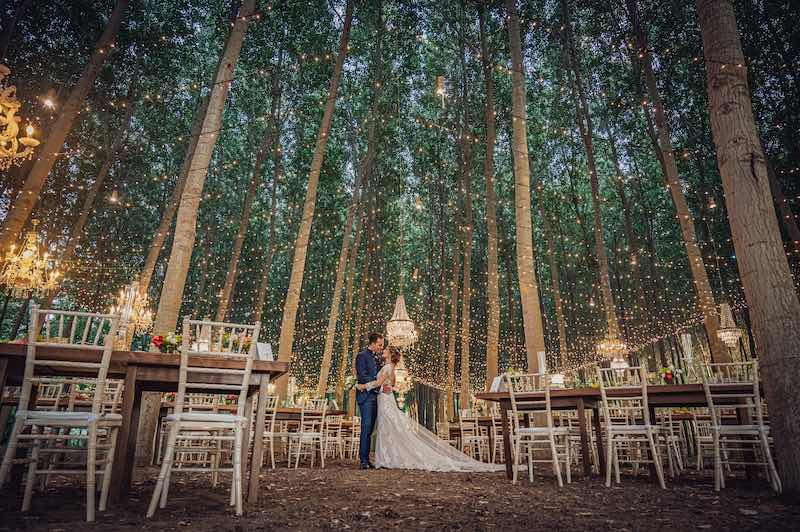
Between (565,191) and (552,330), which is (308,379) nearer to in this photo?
(552,330)

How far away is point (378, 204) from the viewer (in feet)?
55.6

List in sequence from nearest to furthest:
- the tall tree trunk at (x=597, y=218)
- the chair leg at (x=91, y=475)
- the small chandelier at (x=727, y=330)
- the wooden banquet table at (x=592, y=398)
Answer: the chair leg at (x=91, y=475) < the wooden banquet table at (x=592, y=398) < the small chandelier at (x=727, y=330) < the tall tree trunk at (x=597, y=218)

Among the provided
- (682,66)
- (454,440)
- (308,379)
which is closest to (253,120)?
(454,440)

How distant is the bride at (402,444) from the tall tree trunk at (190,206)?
8.76ft

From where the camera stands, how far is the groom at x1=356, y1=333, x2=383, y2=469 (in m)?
6.28

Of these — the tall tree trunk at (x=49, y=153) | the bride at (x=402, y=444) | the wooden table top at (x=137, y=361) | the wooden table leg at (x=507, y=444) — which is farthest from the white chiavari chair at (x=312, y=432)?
the tall tree trunk at (x=49, y=153)

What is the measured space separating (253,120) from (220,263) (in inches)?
281

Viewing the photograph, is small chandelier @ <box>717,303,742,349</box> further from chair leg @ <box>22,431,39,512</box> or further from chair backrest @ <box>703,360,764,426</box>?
chair leg @ <box>22,431,39,512</box>

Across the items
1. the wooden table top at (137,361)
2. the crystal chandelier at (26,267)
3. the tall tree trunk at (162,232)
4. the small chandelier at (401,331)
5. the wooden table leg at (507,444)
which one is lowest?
the wooden table leg at (507,444)

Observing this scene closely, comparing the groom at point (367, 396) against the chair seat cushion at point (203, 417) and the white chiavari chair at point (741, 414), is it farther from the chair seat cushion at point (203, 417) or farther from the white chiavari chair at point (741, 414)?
the white chiavari chair at point (741, 414)

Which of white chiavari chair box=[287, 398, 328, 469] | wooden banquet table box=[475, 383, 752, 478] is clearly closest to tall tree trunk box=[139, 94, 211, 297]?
white chiavari chair box=[287, 398, 328, 469]

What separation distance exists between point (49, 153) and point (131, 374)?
18.3ft

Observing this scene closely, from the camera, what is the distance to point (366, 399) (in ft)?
20.8

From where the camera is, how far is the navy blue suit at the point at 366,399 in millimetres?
6273
